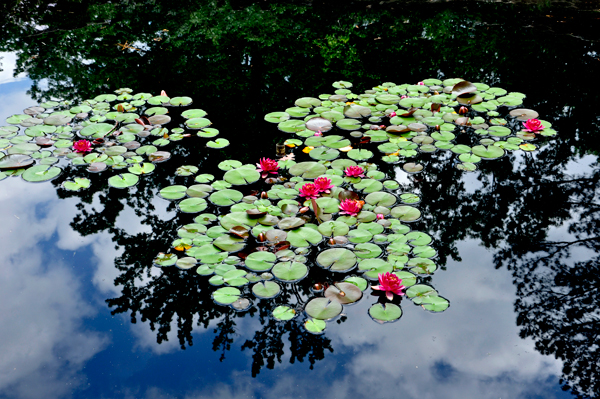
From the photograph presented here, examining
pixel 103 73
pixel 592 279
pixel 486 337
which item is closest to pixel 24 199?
pixel 103 73

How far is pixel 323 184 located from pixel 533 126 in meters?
1.92

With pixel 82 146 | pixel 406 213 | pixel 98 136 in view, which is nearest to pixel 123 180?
pixel 82 146

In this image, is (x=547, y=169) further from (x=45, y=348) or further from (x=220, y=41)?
(x=220, y=41)

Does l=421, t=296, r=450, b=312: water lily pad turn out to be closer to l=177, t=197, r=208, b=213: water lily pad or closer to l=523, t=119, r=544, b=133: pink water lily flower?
l=177, t=197, r=208, b=213: water lily pad

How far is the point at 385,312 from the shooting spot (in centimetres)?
219

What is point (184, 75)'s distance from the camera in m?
4.65

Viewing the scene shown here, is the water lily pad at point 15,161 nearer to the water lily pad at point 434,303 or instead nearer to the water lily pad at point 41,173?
the water lily pad at point 41,173

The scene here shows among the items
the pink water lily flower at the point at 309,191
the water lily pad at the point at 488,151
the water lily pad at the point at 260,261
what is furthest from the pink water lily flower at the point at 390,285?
the water lily pad at the point at 488,151

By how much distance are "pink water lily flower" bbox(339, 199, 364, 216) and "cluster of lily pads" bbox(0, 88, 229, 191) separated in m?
1.17

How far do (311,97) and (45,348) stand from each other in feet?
9.50

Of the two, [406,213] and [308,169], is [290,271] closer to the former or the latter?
[406,213]

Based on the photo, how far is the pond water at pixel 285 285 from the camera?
1994 millimetres

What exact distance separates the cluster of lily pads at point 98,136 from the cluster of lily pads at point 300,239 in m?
0.60

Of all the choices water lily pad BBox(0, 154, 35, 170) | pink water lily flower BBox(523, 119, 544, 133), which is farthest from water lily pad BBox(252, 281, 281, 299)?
pink water lily flower BBox(523, 119, 544, 133)
